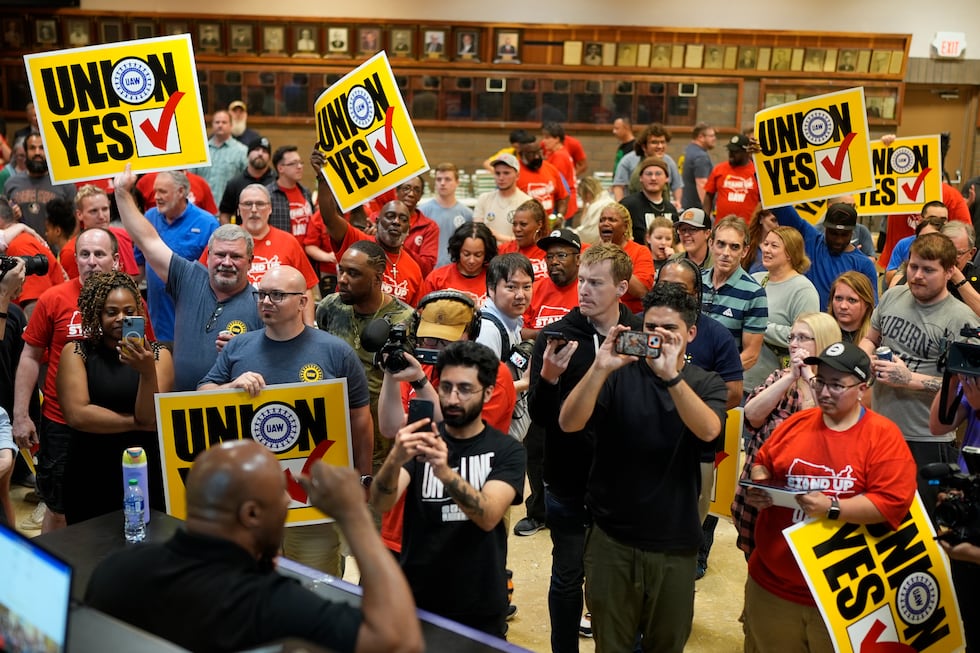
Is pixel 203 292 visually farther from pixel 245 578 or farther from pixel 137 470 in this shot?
pixel 245 578

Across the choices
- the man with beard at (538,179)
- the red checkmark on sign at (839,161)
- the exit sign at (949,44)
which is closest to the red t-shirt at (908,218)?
the red checkmark on sign at (839,161)

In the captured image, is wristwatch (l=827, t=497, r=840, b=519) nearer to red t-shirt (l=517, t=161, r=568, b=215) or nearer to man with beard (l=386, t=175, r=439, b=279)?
man with beard (l=386, t=175, r=439, b=279)

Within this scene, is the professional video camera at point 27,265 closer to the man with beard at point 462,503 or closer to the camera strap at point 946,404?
the man with beard at point 462,503

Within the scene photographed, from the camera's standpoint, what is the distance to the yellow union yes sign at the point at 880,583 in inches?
140

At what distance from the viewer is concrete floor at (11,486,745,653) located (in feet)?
16.5

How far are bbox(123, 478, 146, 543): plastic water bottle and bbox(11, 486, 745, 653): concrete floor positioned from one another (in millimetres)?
2015

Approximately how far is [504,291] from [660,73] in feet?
40.5

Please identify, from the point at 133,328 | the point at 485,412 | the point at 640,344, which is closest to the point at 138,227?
the point at 133,328

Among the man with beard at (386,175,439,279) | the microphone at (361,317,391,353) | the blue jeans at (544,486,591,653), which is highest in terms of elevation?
the microphone at (361,317,391,353)

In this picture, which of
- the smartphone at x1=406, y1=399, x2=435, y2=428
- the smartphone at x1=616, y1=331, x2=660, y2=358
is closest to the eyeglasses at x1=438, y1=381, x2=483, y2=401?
the smartphone at x1=406, y1=399, x2=435, y2=428

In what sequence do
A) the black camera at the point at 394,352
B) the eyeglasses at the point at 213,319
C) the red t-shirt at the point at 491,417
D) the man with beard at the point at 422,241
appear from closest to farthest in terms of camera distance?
the black camera at the point at 394,352 < the red t-shirt at the point at 491,417 < the eyeglasses at the point at 213,319 < the man with beard at the point at 422,241

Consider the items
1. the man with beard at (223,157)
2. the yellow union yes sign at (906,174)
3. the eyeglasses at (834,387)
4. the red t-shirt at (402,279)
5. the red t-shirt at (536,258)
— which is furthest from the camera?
the man with beard at (223,157)

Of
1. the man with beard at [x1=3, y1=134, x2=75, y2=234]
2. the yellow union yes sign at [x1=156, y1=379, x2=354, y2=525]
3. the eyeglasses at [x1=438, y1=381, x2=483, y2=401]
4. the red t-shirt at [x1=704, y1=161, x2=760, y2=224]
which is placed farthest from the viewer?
the red t-shirt at [x1=704, y1=161, x2=760, y2=224]

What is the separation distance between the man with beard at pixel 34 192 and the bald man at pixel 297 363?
18.4ft
